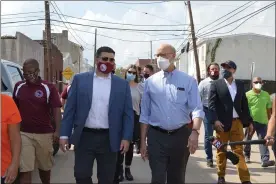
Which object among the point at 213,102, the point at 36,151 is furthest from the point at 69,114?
the point at 213,102

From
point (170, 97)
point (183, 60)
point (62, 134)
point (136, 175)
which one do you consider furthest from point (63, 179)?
point (183, 60)

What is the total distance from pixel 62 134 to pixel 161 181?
1.24 meters

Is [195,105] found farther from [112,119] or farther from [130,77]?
[130,77]

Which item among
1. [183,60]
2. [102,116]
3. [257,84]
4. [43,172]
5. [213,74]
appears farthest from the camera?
[183,60]

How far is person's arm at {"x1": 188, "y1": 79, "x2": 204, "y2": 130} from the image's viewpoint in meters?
4.85

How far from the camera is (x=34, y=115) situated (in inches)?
219

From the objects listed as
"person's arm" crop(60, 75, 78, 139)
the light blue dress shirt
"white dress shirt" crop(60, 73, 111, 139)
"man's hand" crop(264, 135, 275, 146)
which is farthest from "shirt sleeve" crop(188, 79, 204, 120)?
"person's arm" crop(60, 75, 78, 139)

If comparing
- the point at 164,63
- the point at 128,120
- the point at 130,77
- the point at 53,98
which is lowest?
the point at 128,120

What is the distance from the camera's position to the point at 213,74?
8406mm

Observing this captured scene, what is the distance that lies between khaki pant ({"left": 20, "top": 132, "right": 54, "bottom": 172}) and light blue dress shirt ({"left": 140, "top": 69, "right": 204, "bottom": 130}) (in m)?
1.52

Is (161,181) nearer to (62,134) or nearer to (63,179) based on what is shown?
(62,134)

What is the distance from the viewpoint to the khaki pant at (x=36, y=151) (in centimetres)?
551

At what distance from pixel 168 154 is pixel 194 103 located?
2.17 feet

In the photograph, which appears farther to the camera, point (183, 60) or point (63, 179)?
point (183, 60)
